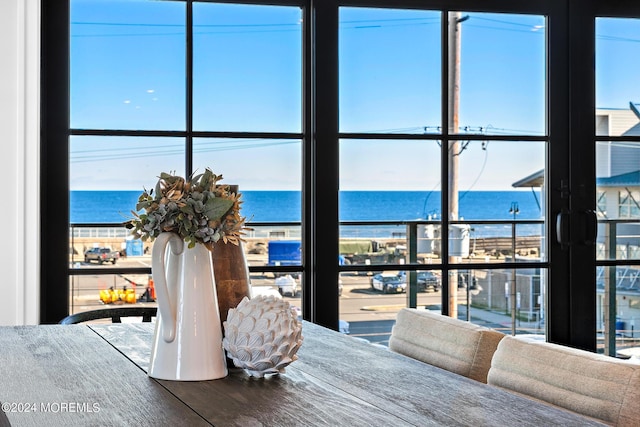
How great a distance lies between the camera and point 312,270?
3.61m

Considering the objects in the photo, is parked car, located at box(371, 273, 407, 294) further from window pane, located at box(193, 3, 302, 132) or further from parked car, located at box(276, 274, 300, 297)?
window pane, located at box(193, 3, 302, 132)

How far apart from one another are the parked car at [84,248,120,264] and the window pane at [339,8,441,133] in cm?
118

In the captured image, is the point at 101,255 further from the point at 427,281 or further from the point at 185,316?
the point at 185,316

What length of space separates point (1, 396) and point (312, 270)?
2291 millimetres

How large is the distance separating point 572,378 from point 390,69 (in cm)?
250

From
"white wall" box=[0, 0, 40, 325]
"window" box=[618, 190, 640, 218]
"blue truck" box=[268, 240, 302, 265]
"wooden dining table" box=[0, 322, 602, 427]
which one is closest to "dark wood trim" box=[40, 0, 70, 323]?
"white wall" box=[0, 0, 40, 325]

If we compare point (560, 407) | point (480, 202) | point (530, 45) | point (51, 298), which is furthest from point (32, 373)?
point (530, 45)

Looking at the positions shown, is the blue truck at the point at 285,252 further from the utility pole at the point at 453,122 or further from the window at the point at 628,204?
the window at the point at 628,204

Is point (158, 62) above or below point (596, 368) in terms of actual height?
above

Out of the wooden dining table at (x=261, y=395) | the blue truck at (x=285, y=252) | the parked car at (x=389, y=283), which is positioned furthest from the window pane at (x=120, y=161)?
the wooden dining table at (x=261, y=395)

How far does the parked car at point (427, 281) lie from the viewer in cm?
377

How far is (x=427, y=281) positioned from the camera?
3.77 m

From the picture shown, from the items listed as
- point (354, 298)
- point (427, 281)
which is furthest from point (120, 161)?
point (427, 281)

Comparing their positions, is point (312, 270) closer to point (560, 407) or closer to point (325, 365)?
point (325, 365)
